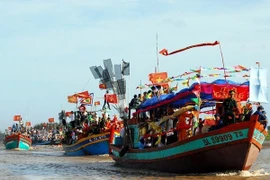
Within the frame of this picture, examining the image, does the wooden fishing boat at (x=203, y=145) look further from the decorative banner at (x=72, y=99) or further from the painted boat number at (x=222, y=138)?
the decorative banner at (x=72, y=99)

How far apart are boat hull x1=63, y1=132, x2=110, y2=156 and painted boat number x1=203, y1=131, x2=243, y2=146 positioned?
13.3 metres

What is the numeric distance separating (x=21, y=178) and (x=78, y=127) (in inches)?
692

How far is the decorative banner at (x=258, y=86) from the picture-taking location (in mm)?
15227

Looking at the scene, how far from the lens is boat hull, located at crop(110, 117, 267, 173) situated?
14.6 meters

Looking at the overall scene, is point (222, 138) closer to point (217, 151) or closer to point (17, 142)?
point (217, 151)

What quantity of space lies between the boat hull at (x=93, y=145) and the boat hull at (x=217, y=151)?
11802 millimetres

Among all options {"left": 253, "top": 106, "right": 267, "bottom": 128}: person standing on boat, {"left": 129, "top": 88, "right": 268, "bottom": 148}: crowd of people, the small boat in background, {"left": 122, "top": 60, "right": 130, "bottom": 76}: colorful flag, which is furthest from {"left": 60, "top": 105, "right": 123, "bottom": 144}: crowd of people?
{"left": 253, "top": 106, "right": 267, "bottom": 128}: person standing on boat

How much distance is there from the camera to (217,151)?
1502 cm

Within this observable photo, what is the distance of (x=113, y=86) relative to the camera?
2350 centimetres

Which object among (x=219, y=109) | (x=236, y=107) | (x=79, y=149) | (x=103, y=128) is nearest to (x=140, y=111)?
(x=219, y=109)

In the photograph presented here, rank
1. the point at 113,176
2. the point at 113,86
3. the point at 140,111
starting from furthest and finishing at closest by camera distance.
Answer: the point at 113,86
the point at 140,111
the point at 113,176

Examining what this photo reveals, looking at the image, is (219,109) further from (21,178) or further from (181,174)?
(21,178)

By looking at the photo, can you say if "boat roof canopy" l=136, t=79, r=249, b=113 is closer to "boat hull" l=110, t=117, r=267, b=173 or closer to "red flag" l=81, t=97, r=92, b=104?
"boat hull" l=110, t=117, r=267, b=173

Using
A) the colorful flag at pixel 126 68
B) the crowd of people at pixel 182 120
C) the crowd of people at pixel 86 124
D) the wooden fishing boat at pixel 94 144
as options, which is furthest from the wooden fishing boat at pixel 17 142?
the crowd of people at pixel 182 120
